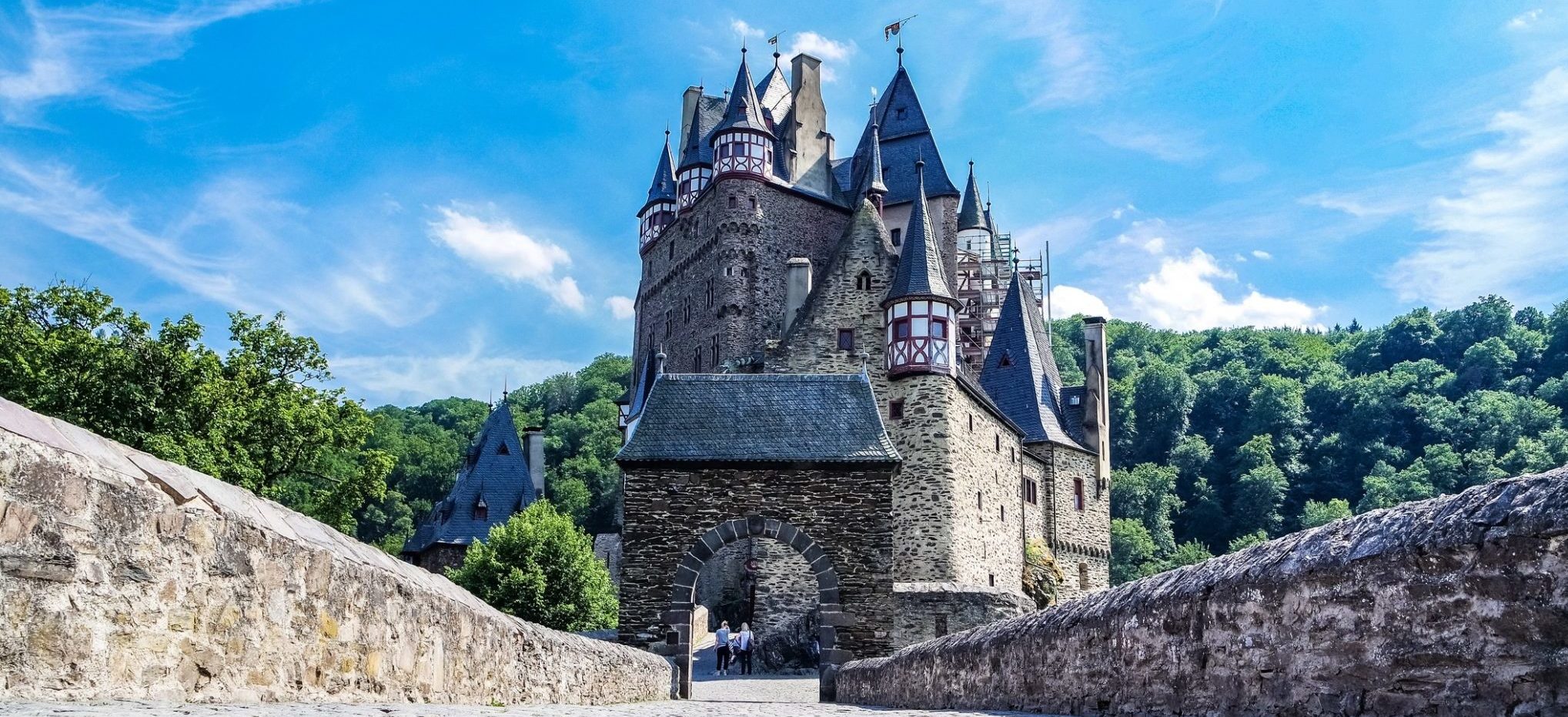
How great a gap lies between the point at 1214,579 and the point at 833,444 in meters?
19.3

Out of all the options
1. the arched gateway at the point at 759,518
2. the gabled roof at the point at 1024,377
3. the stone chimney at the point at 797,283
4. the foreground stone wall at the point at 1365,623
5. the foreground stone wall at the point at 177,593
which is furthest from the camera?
the gabled roof at the point at 1024,377

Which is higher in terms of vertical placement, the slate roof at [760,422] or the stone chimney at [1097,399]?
the stone chimney at [1097,399]

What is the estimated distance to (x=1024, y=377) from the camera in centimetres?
4909

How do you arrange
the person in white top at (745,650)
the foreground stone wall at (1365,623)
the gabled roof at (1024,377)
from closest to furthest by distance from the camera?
the foreground stone wall at (1365,623), the person in white top at (745,650), the gabled roof at (1024,377)

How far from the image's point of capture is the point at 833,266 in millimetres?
40500

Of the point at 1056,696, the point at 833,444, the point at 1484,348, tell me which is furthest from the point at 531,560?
the point at 1484,348

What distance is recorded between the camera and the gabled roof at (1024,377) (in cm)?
4803

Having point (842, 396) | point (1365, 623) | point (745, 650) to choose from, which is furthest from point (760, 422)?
point (1365, 623)

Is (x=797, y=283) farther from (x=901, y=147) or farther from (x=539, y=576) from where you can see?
(x=539, y=576)

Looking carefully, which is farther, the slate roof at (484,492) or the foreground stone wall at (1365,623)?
the slate roof at (484,492)

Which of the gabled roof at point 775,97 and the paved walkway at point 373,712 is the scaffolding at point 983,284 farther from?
the paved walkway at point 373,712

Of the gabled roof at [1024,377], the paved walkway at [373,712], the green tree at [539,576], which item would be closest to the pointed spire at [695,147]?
the gabled roof at [1024,377]

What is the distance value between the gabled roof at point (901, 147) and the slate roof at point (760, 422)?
28244 mm

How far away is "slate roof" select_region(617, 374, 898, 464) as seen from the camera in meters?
24.3
